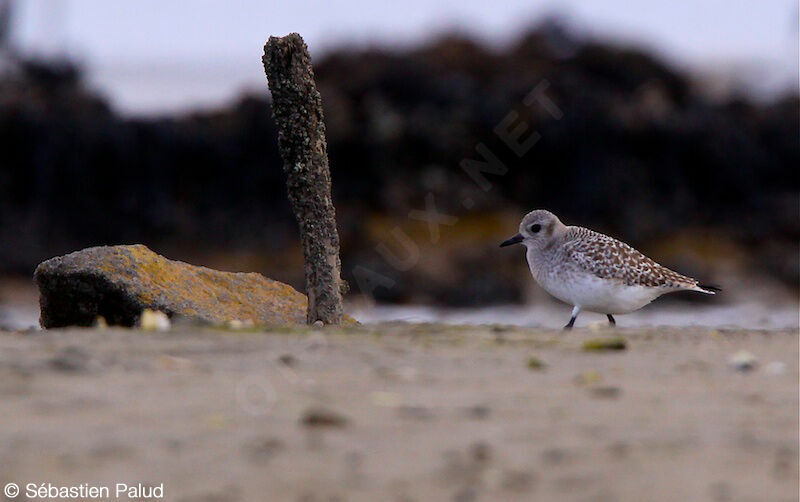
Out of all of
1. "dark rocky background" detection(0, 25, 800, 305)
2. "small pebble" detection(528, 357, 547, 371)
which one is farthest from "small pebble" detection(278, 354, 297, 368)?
"dark rocky background" detection(0, 25, 800, 305)

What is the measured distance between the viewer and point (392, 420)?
527 cm

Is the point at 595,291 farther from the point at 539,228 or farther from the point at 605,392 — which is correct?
the point at 605,392

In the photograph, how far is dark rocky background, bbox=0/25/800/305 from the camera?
23750mm

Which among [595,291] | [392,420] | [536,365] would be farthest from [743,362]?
[595,291]

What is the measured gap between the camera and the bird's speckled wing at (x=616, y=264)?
10.2 metres

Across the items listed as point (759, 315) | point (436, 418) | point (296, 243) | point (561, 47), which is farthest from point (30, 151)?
point (436, 418)

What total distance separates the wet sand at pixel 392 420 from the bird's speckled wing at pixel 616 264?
2948 millimetres

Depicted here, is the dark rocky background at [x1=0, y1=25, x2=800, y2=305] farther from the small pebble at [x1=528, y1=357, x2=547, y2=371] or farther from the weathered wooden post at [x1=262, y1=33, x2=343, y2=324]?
the small pebble at [x1=528, y1=357, x2=547, y2=371]

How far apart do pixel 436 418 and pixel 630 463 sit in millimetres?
857

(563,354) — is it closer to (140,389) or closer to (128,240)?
(140,389)

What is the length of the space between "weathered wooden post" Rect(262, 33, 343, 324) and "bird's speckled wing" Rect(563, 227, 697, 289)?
207 cm

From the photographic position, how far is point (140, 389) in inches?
226

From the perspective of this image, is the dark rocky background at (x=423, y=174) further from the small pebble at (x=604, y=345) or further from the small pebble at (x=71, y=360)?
the small pebble at (x=71, y=360)

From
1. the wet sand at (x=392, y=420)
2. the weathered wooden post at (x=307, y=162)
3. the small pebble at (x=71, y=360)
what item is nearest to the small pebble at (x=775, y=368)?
the wet sand at (x=392, y=420)
